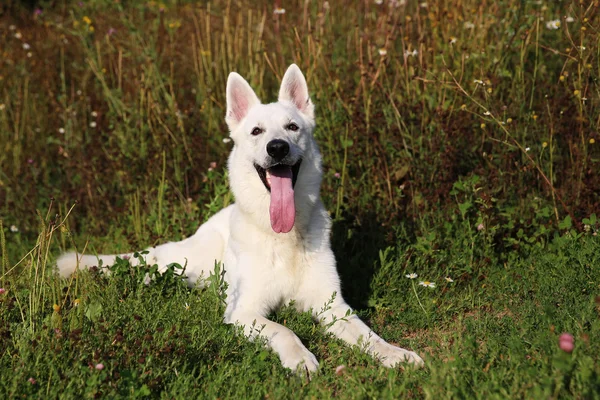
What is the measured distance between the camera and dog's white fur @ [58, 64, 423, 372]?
13.6 feet

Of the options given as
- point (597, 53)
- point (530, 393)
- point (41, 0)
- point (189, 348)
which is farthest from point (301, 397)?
point (41, 0)

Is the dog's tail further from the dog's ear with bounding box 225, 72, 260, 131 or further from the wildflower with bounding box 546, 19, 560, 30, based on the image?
the wildflower with bounding box 546, 19, 560, 30

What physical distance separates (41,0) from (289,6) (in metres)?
5.38

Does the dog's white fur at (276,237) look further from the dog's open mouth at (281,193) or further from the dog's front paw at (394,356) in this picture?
the dog's front paw at (394,356)

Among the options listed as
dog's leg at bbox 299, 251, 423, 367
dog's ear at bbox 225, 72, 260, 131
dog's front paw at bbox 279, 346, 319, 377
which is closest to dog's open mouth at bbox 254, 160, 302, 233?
dog's leg at bbox 299, 251, 423, 367

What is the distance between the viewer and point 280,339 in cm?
366

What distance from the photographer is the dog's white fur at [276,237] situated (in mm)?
4141

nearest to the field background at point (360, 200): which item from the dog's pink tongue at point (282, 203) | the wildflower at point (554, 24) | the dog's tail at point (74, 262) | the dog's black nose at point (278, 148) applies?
the wildflower at point (554, 24)

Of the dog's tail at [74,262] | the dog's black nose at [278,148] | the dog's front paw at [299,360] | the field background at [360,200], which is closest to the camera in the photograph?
the field background at [360,200]

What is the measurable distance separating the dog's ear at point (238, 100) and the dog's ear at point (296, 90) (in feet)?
0.73

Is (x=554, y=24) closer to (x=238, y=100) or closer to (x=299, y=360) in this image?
(x=238, y=100)

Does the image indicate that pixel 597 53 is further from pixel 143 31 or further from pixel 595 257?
pixel 143 31

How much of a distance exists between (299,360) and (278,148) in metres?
1.38

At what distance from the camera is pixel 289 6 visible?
25.5 feet
